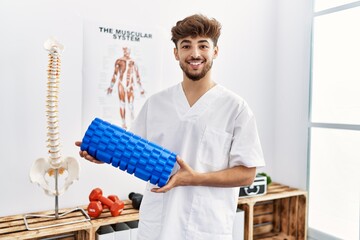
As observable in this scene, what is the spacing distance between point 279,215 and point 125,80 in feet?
5.75

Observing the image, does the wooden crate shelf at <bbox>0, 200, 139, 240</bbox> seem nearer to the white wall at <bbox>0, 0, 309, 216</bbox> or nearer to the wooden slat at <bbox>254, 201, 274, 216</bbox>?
the white wall at <bbox>0, 0, 309, 216</bbox>

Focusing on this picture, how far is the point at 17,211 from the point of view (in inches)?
80.0

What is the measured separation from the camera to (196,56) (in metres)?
1.30

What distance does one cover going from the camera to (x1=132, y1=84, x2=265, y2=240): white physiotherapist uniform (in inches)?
52.7

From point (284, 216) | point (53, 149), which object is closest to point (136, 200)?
point (53, 149)

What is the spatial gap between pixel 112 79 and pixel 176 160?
1180 millimetres

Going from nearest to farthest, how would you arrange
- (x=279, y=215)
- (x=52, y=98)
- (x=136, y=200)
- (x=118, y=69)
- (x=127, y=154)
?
(x=127, y=154) → (x=52, y=98) → (x=136, y=200) → (x=118, y=69) → (x=279, y=215)

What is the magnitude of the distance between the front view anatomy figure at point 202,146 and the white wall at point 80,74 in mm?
961

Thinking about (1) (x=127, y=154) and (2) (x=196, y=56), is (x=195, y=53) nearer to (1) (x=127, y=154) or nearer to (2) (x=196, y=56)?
(2) (x=196, y=56)

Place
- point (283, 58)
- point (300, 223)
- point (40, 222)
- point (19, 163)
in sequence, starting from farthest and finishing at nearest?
point (283, 58) < point (300, 223) < point (19, 163) < point (40, 222)

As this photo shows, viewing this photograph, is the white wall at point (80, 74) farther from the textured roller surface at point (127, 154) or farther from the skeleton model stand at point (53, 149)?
the textured roller surface at point (127, 154)

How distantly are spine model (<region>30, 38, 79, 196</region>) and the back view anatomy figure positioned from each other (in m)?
0.48

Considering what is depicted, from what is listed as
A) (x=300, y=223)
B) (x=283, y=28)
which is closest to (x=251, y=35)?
(x=283, y=28)

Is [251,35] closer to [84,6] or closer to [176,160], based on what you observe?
[84,6]
